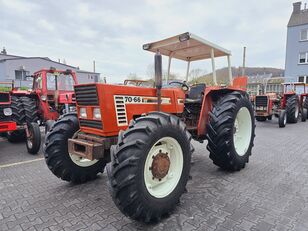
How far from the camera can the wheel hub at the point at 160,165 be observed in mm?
2523

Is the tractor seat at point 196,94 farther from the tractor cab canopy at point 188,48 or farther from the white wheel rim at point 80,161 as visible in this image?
the white wheel rim at point 80,161

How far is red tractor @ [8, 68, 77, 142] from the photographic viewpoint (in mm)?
6340

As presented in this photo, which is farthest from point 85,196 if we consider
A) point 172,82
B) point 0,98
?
point 0,98

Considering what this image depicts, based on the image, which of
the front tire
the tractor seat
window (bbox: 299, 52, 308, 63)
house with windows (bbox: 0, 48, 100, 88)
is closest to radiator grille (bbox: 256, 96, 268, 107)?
the front tire

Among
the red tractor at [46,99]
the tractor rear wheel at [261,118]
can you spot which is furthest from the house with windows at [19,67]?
the tractor rear wheel at [261,118]

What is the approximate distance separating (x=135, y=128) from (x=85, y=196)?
1.50 m

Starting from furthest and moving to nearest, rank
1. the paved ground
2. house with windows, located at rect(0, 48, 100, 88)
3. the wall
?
1. house with windows, located at rect(0, 48, 100, 88)
2. the wall
3. the paved ground

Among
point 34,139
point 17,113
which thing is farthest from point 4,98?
point 34,139

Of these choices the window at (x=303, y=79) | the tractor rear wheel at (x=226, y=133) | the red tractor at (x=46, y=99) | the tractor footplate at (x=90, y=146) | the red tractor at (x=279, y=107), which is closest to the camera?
the tractor footplate at (x=90, y=146)

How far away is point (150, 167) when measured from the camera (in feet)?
8.21

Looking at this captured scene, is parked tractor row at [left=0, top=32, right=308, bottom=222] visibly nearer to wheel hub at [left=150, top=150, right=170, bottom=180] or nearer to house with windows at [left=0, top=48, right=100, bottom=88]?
wheel hub at [left=150, top=150, right=170, bottom=180]

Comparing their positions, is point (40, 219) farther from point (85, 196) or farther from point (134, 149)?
point (134, 149)

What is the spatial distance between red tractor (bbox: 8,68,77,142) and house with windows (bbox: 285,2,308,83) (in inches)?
861

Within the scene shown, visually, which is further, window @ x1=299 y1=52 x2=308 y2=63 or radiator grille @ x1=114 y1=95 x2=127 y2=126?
window @ x1=299 y1=52 x2=308 y2=63
